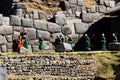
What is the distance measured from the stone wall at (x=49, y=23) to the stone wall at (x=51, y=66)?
16.6 feet

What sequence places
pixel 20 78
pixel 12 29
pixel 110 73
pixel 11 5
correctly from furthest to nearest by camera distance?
pixel 11 5 < pixel 12 29 < pixel 110 73 < pixel 20 78

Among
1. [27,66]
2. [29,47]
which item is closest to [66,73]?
[27,66]

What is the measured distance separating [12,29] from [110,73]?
8.30 m

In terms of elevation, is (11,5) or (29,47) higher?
(11,5)

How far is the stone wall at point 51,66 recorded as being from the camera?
22422mm

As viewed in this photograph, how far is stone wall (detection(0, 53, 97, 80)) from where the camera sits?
22422 millimetres

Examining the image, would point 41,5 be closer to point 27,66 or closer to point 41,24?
point 41,24

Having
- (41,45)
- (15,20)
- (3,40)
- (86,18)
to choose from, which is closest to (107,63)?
(41,45)

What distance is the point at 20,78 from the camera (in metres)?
21.2

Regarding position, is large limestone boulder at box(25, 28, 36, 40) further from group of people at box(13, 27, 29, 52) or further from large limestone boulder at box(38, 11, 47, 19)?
large limestone boulder at box(38, 11, 47, 19)

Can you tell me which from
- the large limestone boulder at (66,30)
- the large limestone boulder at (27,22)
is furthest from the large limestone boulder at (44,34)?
the large limestone boulder at (66,30)

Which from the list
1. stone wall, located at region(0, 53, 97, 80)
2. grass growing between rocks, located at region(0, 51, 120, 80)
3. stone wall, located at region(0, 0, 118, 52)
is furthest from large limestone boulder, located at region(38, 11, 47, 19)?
stone wall, located at region(0, 53, 97, 80)

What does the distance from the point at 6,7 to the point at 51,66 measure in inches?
415

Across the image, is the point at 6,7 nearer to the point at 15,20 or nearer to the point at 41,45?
the point at 15,20
